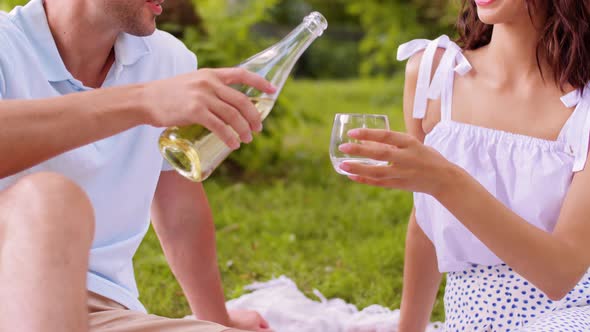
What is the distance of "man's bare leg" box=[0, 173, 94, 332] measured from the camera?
1.36 meters

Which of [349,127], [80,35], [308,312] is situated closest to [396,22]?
[308,312]

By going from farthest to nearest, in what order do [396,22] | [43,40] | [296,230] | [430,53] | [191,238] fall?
[396,22] < [296,230] < [191,238] < [430,53] < [43,40]

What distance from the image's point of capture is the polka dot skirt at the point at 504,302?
87.0 inches

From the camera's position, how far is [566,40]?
2.27 metres

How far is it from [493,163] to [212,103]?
110cm

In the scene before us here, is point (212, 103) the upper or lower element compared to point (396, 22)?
upper

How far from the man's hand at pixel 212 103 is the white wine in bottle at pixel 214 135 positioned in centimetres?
8

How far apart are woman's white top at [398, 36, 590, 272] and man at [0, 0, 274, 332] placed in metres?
0.73

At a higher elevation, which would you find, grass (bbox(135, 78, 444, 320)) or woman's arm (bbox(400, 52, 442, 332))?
woman's arm (bbox(400, 52, 442, 332))

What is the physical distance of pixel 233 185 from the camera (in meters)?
5.44

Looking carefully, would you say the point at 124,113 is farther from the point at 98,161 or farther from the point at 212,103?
the point at 98,161

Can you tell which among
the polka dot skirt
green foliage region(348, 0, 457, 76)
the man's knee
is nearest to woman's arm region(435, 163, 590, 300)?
the polka dot skirt

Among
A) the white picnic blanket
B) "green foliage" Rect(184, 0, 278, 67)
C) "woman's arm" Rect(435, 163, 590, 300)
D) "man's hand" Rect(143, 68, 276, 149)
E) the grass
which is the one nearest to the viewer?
"man's hand" Rect(143, 68, 276, 149)

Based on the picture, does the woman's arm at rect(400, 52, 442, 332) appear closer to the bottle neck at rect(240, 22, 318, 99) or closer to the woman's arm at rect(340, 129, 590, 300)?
the woman's arm at rect(340, 129, 590, 300)
